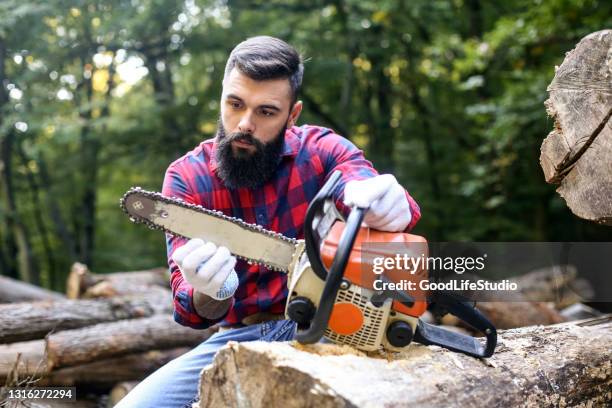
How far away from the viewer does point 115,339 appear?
11.1 feet

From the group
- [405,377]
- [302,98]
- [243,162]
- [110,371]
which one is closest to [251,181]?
[243,162]

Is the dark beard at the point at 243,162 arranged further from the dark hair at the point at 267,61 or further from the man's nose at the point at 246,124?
the dark hair at the point at 267,61

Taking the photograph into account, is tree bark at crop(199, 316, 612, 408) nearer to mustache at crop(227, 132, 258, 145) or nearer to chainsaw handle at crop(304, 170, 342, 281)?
chainsaw handle at crop(304, 170, 342, 281)

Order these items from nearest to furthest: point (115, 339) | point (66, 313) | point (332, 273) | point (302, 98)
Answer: point (332, 273) < point (115, 339) < point (66, 313) < point (302, 98)

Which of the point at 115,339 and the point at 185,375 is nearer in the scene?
the point at 185,375

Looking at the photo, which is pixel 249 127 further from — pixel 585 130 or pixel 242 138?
pixel 585 130

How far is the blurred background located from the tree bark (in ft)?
15.1

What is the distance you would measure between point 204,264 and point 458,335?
2.84 feet

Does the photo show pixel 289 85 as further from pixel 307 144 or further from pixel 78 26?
pixel 78 26

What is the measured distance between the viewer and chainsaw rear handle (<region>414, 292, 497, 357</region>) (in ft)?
5.61

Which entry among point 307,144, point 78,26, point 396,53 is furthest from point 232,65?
point 396,53

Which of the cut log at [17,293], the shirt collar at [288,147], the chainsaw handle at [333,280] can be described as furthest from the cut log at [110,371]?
the chainsaw handle at [333,280]

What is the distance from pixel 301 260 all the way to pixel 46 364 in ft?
7.18

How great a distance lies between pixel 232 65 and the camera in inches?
81.4
